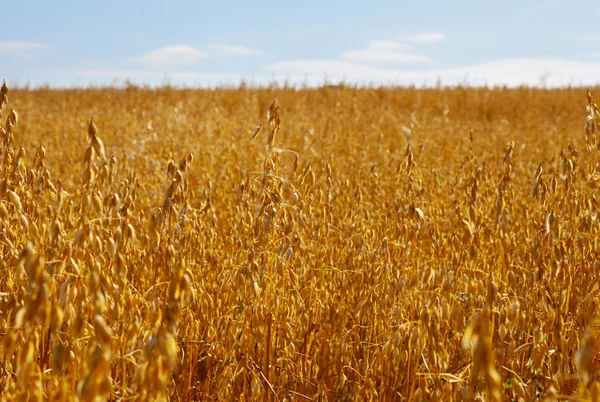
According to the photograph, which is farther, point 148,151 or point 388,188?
point 148,151

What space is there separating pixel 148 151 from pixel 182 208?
16.4ft

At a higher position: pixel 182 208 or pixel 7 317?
pixel 182 208

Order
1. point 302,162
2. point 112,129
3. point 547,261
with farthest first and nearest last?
1. point 112,129
2. point 302,162
3. point 547,261

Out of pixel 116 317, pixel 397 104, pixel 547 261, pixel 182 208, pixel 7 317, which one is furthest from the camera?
pixel 397 104

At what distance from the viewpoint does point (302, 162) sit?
20.7 ft

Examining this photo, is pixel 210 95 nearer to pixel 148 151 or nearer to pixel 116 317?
pixel 148 151

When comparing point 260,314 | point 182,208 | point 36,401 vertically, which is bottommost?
point 260,314

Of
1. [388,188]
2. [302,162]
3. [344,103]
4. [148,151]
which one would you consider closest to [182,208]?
[388,188]

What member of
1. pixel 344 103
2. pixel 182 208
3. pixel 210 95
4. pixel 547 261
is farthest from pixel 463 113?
pixel 182 208

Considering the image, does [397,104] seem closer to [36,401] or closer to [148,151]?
[148,151]

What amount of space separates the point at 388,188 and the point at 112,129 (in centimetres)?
570

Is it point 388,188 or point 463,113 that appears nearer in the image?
point 388,188

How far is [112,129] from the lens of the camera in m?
8.95

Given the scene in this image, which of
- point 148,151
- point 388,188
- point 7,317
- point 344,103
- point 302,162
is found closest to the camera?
point 7,317
